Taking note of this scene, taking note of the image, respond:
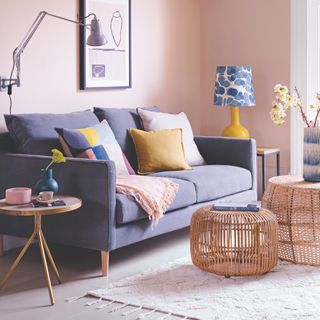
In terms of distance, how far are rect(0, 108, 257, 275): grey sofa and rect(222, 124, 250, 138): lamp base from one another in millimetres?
580

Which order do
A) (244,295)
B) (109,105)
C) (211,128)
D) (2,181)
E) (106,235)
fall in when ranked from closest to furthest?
1. (244,295)
2. (106,235)
3. (2,181)
4. (109,105)
5. (211,128)

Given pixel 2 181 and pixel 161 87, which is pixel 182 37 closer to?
pixel 161 87

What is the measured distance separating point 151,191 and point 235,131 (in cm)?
197

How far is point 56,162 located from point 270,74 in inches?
110

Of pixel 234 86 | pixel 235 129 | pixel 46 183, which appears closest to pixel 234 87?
pixel 234 86

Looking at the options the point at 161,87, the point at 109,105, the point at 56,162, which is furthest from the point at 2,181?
the point at 161,87

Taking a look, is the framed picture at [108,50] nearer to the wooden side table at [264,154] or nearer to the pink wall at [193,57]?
the pink wall at [193,57]

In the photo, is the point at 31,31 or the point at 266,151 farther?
the point at 266,151

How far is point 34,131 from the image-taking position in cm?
420

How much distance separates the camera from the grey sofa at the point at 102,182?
3.77 m

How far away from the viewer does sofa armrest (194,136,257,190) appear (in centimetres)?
513

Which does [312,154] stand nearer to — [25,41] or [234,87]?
[234,87]

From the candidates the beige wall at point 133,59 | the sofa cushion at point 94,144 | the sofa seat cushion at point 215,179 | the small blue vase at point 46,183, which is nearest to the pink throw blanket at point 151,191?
the sofa cushion at point 94,144

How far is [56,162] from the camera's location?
3.86 m
